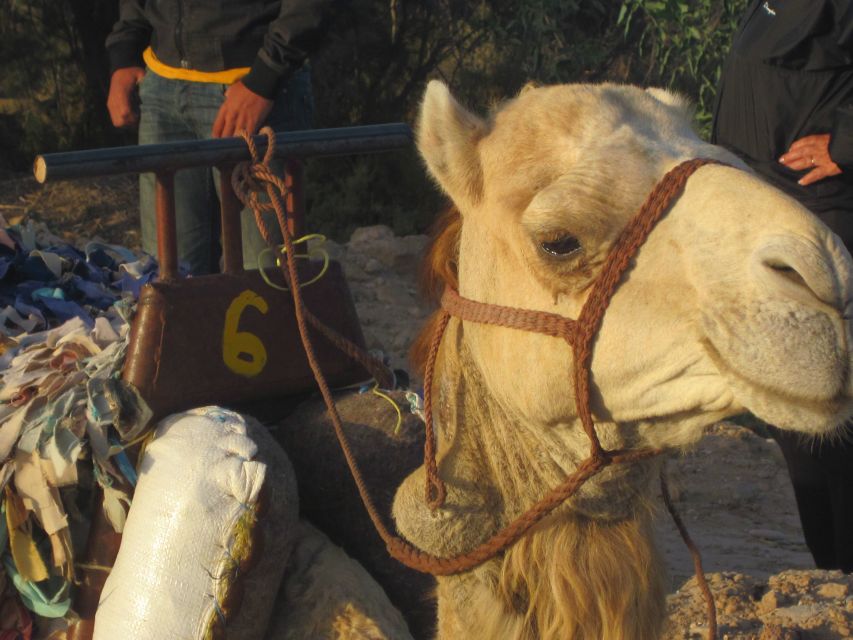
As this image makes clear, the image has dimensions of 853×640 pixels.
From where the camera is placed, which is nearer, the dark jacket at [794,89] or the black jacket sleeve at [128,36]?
the dark jacket at [794,89]

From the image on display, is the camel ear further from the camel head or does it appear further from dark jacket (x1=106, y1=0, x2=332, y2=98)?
dark jacket (x1=106, y1=0, x2=332, y2=98)

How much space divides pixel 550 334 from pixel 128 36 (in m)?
3.26

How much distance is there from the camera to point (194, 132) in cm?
445

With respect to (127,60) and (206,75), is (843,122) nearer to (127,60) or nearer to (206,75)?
(206,75)

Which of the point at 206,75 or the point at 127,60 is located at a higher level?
the point at 206,75

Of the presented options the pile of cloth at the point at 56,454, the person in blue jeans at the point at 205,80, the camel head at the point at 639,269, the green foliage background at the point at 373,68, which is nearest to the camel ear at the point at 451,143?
the camel head at the point at 639,269

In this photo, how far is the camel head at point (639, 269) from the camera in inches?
73.9

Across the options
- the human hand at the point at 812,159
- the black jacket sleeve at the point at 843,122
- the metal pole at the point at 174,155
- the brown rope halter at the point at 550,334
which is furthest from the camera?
the human hand at the point at 812,159

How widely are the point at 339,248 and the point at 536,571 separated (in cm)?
767

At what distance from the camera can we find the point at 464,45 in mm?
12703

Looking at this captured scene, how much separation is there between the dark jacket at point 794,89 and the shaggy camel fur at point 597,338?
5.09ft

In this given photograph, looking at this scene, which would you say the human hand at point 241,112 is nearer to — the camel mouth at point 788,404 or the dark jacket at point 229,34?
the dark jacket at point 229,34

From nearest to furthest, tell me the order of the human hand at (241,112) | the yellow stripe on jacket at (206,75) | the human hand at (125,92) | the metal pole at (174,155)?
the metal pole at (174,155) < the human hand at (241,112) < the yellow stripe on jacket at (206,75) < the human hand at (125,92)

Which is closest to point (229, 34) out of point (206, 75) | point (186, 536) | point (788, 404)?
point (206, 75)
